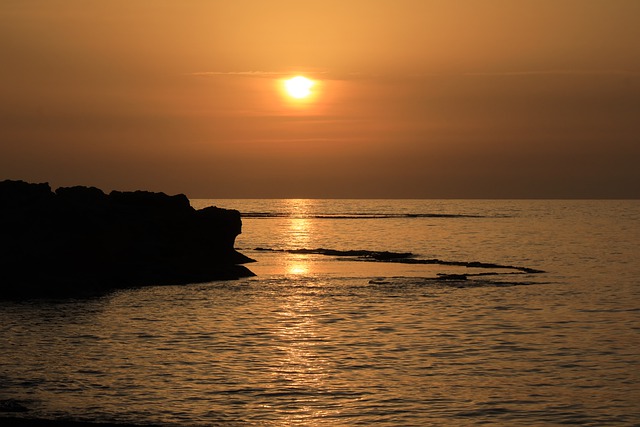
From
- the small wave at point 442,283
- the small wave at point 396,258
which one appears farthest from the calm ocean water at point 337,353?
the small wave at point 396,258

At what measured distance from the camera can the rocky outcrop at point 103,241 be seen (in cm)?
5550

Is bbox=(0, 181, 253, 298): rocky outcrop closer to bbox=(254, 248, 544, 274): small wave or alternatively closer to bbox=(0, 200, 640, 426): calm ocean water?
bbox=(0, 200, 640, 426): calm ocean water

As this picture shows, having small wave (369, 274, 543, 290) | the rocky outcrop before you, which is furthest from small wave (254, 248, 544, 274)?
the rocky outcrop

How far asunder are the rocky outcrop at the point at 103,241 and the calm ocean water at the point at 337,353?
372cm

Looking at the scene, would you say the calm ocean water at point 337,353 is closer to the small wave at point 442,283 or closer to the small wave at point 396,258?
the small wave at point 442,283

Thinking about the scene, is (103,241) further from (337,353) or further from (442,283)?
(337,353)

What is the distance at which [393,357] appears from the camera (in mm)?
31938

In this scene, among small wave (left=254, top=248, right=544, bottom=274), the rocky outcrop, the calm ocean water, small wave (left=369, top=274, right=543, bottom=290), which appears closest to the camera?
the calm ocean water

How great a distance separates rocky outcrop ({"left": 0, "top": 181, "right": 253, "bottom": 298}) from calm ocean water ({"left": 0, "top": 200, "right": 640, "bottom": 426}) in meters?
3.72

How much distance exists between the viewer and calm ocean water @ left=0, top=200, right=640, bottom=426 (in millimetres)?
24016

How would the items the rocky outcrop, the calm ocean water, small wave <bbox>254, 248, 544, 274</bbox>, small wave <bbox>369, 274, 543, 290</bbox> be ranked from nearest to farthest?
the calm ocean water, the rocky outcrop, small wave <bbox>369, 274, 543, 290</bbox>, small wave <bbox>254, 248, 544, 274</bbox>

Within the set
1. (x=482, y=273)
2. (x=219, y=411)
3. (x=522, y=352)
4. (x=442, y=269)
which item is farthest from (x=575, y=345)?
(x=442, y=269)

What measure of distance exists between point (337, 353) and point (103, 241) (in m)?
31.8

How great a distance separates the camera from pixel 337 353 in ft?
108
